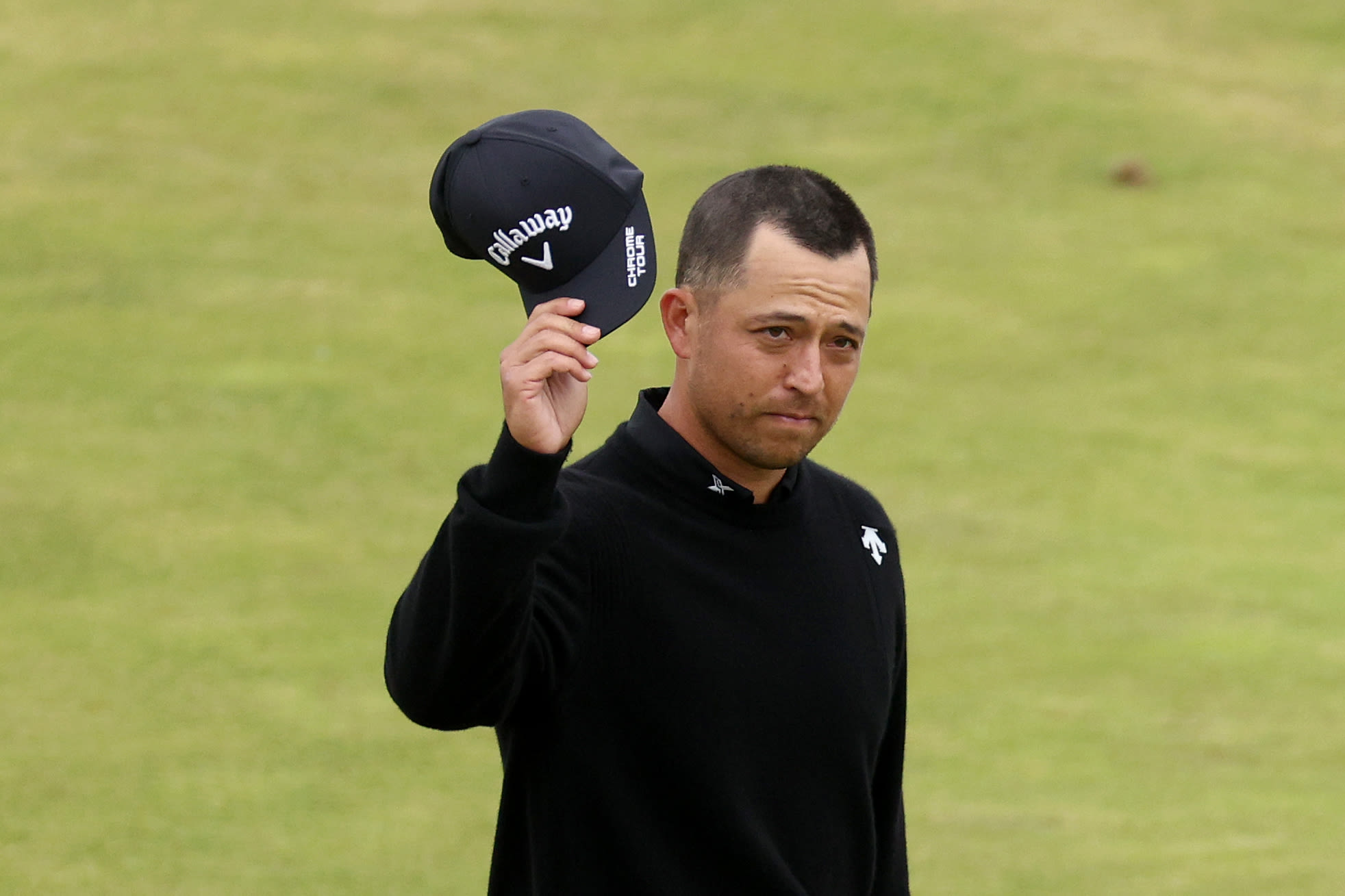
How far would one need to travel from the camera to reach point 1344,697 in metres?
7.65

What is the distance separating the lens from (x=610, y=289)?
2.56m

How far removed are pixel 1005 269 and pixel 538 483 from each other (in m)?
9.38

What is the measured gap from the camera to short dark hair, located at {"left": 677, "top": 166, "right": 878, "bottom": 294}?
281 cm

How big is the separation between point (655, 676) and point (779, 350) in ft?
1.53

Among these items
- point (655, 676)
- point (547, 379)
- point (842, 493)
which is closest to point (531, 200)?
point (547, 379)

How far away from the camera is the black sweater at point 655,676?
237 centimetres

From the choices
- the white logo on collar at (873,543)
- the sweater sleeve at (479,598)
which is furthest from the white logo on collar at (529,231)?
the white logo on collar at (873,543)

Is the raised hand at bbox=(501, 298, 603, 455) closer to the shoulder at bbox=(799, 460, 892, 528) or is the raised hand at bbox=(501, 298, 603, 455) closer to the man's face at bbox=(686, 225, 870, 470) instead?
the man's face at bbox=(686, 225, 870, 470)

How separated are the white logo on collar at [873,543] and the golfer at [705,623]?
5cm

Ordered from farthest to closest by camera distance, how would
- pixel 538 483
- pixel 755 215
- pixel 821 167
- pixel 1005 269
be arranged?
1. pixel 821 167
2. pixel 1005 269
3. pixel 755 215
4. pixel 538 483

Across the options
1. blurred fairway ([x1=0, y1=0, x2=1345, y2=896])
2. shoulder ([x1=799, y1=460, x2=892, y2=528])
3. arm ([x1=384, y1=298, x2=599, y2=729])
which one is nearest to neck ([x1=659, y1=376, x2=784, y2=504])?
shoulder ([x1=799, y1=460, x2=892, y2=528])

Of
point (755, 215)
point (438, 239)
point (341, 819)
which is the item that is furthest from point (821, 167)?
point (755, 215)

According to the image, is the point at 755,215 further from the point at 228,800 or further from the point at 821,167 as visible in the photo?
the point at 821,167

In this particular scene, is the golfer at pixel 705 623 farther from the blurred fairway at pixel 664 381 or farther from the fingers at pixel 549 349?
the blurred fairway at pixel 664 381
